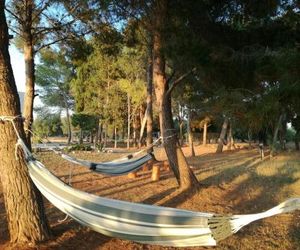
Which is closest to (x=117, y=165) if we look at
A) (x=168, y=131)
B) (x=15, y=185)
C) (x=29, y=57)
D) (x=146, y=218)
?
(x=168, y=131)

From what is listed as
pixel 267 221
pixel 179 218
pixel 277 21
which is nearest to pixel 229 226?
pixel 179 218

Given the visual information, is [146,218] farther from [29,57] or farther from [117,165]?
[29,57]

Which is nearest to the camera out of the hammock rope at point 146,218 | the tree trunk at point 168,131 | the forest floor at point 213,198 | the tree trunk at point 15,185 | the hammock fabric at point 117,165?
the hammock rope at point 146,218

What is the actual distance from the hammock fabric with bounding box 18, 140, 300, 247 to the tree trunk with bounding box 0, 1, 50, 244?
0.97 feet

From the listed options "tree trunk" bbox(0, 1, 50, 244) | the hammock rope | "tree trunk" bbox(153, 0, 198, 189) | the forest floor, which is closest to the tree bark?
the forest floor

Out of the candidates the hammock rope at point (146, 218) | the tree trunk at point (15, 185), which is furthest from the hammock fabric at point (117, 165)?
the hammock rope at point (146, 218)

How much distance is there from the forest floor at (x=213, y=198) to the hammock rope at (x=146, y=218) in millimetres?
686

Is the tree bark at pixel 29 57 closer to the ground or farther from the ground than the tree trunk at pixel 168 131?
farther from the ground

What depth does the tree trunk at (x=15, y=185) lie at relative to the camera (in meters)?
4.15

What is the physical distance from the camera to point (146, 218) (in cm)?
332

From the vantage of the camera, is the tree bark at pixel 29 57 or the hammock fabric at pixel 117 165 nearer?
the hammock fabric at pixel 117 165

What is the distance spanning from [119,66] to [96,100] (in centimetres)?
315

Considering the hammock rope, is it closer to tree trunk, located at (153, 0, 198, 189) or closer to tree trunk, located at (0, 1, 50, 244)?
tree trunk, located at (0, 1, 50, 244)

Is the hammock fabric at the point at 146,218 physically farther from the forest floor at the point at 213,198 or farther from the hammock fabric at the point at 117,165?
the hammock fabric at the point at 117,165
